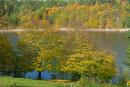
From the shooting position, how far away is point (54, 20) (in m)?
A: 164

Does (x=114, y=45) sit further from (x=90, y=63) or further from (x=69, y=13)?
(x=69, y=13)

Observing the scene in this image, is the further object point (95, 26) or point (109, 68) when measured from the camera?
point (95, 26)

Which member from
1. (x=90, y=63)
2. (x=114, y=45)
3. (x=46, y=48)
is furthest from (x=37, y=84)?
(x=114, y=45)

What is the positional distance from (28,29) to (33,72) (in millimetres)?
6011

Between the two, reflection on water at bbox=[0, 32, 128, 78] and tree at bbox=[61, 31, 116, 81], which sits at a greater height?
tree at bbox=[61, 31, 116, 81]

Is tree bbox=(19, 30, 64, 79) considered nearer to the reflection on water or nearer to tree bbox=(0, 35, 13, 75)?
tree bbox=(0, 35, 13, 75)

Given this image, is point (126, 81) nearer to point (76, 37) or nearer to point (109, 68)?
point (109, 68)

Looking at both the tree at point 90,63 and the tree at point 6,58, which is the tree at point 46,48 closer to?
the tree at point 90,63

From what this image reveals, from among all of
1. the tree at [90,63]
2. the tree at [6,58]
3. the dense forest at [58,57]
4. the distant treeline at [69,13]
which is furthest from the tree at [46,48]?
the distant treeline at [69,13]

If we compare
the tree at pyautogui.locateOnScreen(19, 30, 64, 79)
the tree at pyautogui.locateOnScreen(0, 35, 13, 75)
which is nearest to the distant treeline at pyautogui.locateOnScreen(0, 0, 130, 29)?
the tree at pyautogui.locateOnScreen(19, 30, 64, 79)

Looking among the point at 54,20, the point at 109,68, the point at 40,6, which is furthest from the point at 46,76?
the point at 40,6

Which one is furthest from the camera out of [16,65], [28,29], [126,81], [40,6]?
[40,6]

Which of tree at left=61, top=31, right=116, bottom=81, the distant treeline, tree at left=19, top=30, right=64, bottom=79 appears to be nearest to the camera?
tree at left=61, top=31, right=116, bottom=81

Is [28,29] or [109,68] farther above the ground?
[28,29]
